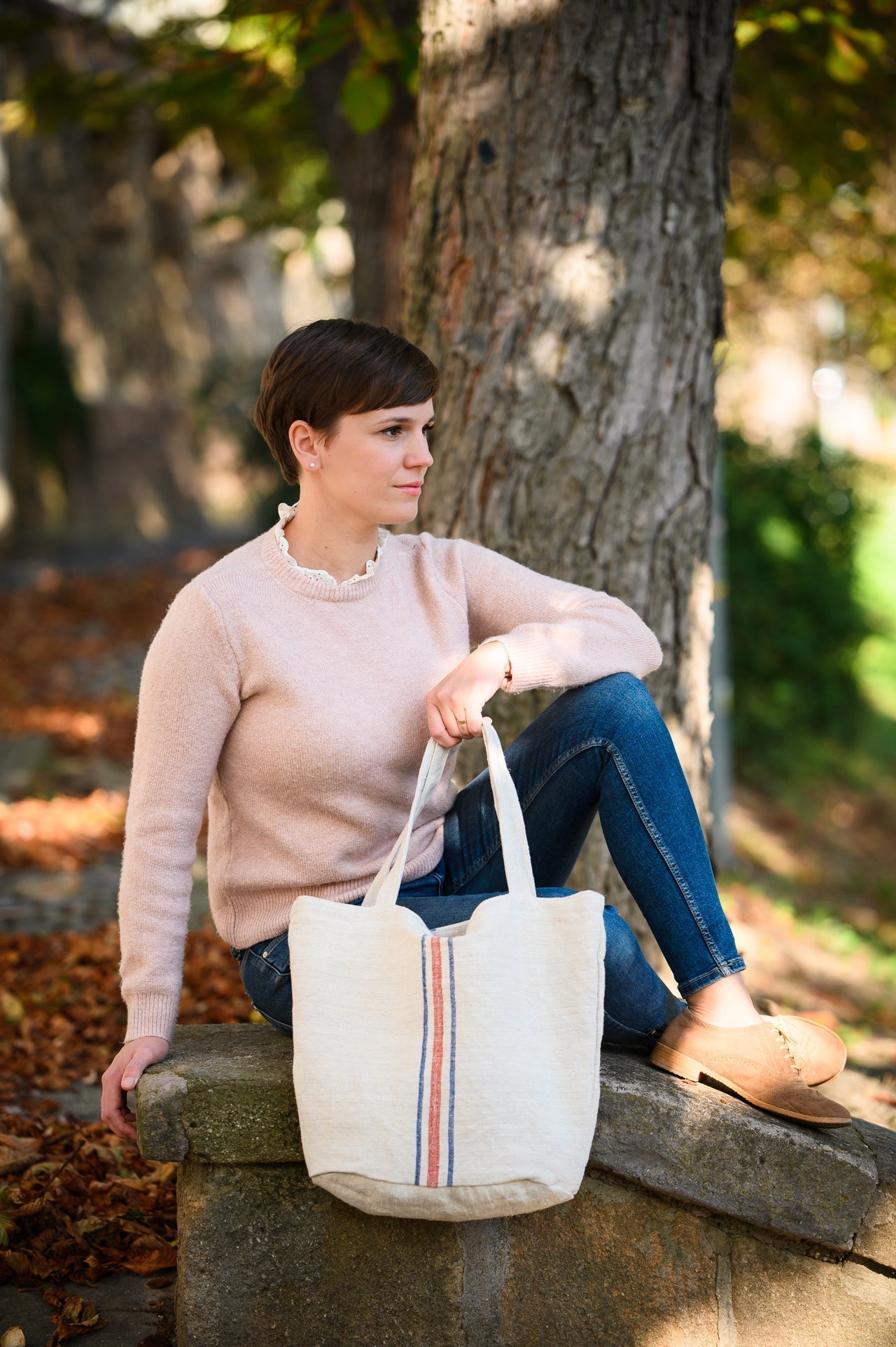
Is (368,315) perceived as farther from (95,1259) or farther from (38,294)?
(38,294)

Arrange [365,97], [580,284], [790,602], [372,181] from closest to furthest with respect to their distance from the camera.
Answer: [580,284] < [365,97] < [372,181] < [790,602]

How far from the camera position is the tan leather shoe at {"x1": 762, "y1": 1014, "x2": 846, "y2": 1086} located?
2.18 metres

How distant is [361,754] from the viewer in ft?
7.19

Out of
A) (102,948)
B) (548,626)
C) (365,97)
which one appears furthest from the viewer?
(102,948)

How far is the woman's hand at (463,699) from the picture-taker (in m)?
2.14

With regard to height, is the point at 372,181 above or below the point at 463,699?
above

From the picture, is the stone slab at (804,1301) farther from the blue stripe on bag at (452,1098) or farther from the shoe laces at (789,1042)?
the blue stripe on bag at (452,1098)

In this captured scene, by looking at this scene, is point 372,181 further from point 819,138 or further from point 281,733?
point 281,733

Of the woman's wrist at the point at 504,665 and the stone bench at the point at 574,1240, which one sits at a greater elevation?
the woman's wrist at the point at 504,665

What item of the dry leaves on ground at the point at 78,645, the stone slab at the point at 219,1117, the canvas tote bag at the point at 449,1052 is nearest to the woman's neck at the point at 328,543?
the canvas tote bag at the point at 449,1052

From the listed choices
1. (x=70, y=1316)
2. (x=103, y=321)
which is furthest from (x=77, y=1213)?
(x=103, y=321)

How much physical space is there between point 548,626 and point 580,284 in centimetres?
116

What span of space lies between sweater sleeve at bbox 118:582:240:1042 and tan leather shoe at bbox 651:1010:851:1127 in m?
0.91

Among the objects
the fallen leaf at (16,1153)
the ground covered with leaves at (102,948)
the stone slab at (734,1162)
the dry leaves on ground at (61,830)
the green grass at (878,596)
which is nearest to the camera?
the stone slab at (734,1162)
